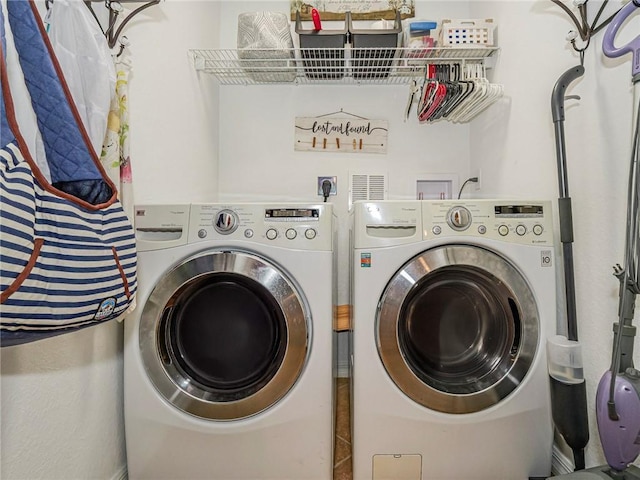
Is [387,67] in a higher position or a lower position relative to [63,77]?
higher

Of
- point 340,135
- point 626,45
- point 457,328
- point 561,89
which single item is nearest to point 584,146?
point 561,89

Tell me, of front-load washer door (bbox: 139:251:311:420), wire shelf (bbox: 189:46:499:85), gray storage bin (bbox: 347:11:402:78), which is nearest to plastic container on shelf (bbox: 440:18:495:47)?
wire shelf (bbox: 189:46:499:85)

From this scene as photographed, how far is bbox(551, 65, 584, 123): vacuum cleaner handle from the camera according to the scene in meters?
1.00

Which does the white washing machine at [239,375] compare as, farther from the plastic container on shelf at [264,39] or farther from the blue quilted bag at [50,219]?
the plastic container on shelf at [264,39]

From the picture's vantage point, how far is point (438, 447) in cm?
106

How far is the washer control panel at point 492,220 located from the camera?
3.49 ft

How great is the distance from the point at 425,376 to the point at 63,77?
1243mm

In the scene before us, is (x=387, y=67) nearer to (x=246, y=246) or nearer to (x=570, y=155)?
(x=570, y=155)

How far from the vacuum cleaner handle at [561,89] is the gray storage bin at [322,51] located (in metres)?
0.95

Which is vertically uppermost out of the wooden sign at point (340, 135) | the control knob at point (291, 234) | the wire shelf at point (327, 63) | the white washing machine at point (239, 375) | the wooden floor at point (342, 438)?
the wire shelf at point (327, 63)

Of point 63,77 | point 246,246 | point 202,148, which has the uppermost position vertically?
point 202,148

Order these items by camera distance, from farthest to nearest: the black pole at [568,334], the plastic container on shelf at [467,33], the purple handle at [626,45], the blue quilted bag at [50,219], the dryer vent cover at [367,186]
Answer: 1. the dryer vent cover at [367,186]
2. the plastic container on shelf at [467,33]
3. the black pole at [568,334]
4. the purple handle at [626,45]
5. the blue quilted bag at [50,219]

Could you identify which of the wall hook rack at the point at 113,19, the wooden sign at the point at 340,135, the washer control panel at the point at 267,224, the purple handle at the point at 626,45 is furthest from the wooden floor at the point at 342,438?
the wall hook rack at the point at 113,19

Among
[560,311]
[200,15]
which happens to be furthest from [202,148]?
[560,311]
